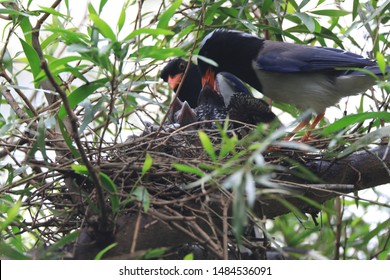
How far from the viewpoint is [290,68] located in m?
2.92

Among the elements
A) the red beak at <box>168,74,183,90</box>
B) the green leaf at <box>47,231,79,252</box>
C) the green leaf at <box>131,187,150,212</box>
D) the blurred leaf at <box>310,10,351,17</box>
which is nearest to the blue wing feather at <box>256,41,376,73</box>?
the blurred leaf at <box>310,10,351,17</box>

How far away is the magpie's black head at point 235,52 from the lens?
10.2ft

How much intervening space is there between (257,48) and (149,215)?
52.8 inches

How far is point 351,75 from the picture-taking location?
9.30 feet

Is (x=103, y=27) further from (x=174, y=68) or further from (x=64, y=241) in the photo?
(x=174, y=68)

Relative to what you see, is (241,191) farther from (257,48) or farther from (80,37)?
(257,48)

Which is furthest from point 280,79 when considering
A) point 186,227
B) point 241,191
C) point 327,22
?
point 241,191

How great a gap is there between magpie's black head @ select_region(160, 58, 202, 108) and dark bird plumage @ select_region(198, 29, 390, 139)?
0.24 m

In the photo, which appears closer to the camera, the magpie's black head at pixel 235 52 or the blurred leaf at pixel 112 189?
the blurred leaf at pixel 112 189

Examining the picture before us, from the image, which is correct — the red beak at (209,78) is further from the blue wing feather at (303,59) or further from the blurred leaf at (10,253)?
the blurred leaf at (10,253)

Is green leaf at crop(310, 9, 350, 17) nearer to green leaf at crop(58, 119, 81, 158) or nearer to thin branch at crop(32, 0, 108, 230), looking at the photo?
green leaf at crop(58, 119, 81, 158)

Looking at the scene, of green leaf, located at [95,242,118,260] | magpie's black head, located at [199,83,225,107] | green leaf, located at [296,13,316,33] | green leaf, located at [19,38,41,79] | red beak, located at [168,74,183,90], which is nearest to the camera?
green leaf, located at [95,242,118,260]

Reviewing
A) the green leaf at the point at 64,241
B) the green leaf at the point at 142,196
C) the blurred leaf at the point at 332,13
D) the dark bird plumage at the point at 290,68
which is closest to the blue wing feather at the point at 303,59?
the dark bird plumage at the point at 290,68

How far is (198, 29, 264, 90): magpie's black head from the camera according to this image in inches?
122
